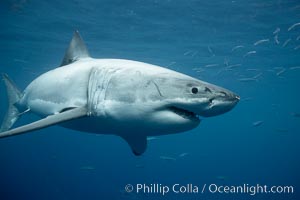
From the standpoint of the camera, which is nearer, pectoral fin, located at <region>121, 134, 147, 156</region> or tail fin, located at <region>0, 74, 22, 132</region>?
pectoral fin, located at <region>121, 134, 147, 156</region>

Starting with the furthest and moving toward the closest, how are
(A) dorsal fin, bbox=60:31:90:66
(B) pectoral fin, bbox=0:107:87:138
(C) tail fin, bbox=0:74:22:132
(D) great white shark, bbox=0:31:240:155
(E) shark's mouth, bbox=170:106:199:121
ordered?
(C) tail fin, bbox=0:74:22:132 → (A) dorsal fin, bbox=60:31:90:66 → (B) pectoral fin, bbox=0:107:87:138 → (E) shark's mouth, bbox=170:106:199:121 → (D) great white shark, bbox=0:31:240:155

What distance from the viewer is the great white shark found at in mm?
3004

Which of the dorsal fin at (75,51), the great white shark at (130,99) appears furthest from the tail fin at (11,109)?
the great white shark at (130,99)

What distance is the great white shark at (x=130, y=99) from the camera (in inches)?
118

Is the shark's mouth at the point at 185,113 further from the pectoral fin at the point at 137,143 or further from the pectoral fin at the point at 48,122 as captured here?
the pectoral fin at the point at 137,143

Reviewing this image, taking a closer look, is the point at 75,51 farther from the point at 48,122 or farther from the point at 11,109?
the point at 11,109

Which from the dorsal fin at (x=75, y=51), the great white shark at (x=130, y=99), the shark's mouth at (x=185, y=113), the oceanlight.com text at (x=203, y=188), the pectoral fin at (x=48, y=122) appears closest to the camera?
the great white shark at (x=130, y=99)

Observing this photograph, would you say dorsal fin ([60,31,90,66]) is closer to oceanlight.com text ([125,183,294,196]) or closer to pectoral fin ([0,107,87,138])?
pectoral fin ([0,107,87,138])

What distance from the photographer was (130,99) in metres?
3.41

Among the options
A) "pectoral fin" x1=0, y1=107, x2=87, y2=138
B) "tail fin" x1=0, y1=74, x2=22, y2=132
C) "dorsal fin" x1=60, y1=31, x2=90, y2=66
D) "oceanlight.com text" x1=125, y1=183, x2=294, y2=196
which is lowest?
"oceanlight.com text" x1=125, y1=183, x2=294, y2=196

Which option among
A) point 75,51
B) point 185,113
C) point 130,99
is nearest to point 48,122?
point 130,99

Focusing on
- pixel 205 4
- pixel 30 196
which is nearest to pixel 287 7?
pixel 205 4

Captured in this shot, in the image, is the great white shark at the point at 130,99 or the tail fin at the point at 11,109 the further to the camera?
the tail fin at the point at 11,109

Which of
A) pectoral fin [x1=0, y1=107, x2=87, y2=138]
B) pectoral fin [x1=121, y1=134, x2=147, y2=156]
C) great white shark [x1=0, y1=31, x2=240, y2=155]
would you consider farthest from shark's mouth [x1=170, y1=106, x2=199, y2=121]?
pectoral fin [x1=121, y1=134, x2=147, y2=156]
